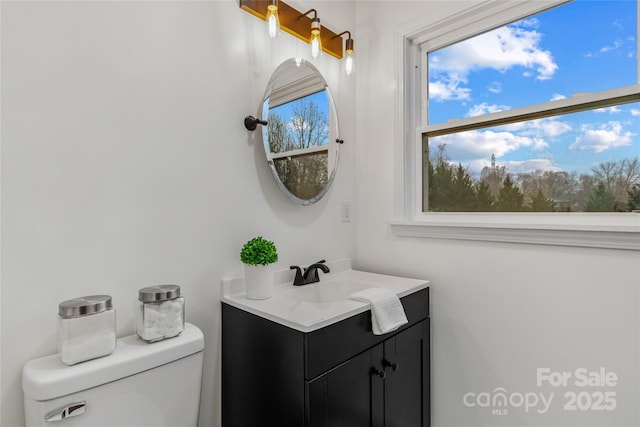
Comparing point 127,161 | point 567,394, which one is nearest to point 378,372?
point 567,394

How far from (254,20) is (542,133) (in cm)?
127

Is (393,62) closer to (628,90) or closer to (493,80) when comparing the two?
(493,80)

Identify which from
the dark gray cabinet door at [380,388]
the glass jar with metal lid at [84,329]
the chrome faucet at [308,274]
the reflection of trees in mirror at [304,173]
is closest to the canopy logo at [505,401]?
the dark gray cabinet door at [380,388]

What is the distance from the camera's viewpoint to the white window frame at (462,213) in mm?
1156

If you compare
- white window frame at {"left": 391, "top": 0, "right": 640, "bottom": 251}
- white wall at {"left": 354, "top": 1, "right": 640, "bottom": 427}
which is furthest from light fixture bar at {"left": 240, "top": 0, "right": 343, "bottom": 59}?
white window frame at {"left": 391, "top": 0, "right": 640, "bottom": 251}

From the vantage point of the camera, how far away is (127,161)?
3.33 feet

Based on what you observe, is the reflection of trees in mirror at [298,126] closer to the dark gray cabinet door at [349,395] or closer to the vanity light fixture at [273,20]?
the vanity light fixture at [273,20]

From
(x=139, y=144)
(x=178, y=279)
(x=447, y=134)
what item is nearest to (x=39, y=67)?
(x=139, y=144)

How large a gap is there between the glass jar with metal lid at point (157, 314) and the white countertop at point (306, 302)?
266 mm

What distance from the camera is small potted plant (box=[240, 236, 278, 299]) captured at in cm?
120

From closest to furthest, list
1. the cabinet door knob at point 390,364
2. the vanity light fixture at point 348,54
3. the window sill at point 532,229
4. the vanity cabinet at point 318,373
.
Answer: the vanity cabinet at point 318,373
the window sill at point 532,229
the cabinet door knob at point 390,364
the vanity light fixture at point 348,54

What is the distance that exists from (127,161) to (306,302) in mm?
751

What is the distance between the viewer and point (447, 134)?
5.29 ft

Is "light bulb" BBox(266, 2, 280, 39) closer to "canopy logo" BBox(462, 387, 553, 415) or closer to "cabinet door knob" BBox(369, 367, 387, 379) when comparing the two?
"cabinet door knob" BBox(369, 367, 387, 379)
